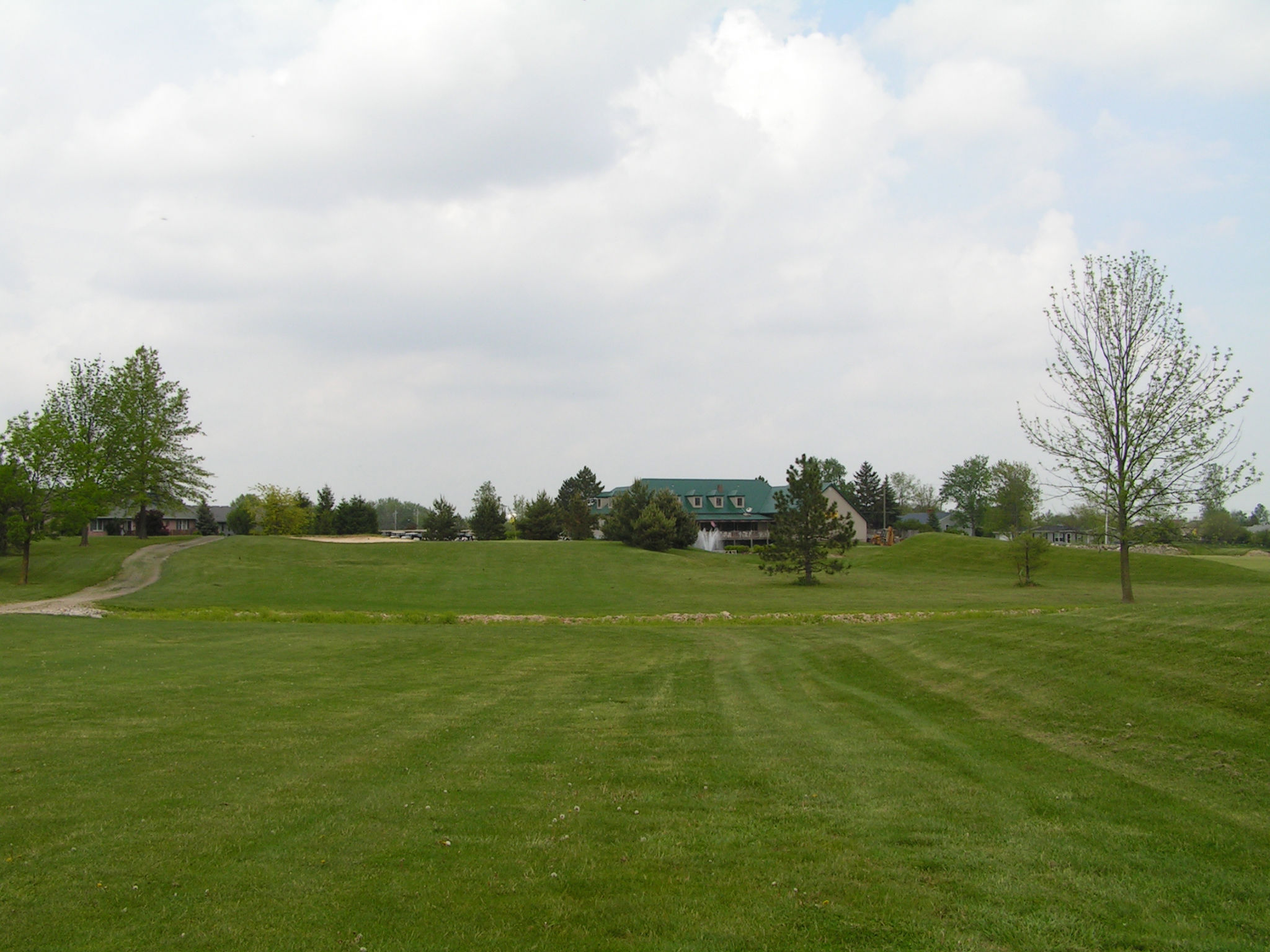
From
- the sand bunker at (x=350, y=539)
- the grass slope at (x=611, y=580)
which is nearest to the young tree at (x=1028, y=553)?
the grass slope at (x=611, y=580)

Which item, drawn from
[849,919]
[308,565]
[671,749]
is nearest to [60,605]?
[308,565]

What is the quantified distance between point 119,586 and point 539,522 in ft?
155

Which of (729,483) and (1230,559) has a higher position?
(729,483)

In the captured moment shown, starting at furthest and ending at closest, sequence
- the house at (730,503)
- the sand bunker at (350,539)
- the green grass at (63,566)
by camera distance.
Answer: the house at (730,503), the sand bunker at (350,539), the green grass at (63,566)

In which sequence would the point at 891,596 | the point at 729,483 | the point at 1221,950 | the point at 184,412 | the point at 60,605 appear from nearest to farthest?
the point at 1221,950 < the point at 60,605 < the point at 891,596 < the point at 184,412 < the point at 729,483

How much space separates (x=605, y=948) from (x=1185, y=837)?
205 inches

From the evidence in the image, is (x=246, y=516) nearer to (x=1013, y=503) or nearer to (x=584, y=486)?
(x=584, y=486)

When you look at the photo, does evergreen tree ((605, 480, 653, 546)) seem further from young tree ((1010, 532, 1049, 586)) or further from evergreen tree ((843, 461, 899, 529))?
evergreen tree ((843, 461, 899, 529))

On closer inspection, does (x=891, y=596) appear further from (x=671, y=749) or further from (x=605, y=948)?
(x=605, y=948)

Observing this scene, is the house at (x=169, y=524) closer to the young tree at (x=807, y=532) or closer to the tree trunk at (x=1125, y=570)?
the young tree at (x=807, y=532)

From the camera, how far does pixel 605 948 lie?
530 cm

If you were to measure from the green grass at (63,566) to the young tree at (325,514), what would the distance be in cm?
2934

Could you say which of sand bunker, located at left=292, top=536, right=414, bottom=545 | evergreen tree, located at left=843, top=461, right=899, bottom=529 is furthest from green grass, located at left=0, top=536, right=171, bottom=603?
evergreen tree, located at left=843, top=461, right=899, bottom=529

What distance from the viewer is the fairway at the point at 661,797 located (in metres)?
5.66
